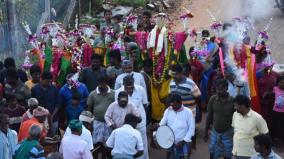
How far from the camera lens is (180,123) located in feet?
30.2

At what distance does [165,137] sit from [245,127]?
114cm

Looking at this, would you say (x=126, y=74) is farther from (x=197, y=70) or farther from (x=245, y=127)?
(x=197, y=70)

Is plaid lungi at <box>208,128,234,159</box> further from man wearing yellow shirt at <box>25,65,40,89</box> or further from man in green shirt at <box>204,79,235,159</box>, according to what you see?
man wearing yellow shirt at <box>25,65,40,89</box>

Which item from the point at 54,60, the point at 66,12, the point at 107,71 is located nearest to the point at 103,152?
the point at 107,71

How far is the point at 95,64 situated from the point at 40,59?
1.32m

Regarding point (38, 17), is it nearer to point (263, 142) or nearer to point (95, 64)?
point (95, 64)

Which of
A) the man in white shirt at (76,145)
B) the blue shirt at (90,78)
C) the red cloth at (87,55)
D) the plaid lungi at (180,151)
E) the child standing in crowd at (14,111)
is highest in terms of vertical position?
the red cloth at (87,55)

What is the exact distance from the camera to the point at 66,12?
18391 millimetres

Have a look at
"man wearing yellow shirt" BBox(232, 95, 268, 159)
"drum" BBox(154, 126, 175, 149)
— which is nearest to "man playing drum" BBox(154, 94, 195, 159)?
"drum" BBox(154, 126, 175, 149)

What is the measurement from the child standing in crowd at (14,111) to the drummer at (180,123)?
2.00m

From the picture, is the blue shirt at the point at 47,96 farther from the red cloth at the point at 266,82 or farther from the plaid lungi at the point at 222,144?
the red cloth at the point at 266,82

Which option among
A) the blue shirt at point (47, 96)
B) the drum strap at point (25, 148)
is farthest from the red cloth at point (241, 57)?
the drum strap at point (25, 148)

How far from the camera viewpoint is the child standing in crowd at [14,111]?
29.7 feet

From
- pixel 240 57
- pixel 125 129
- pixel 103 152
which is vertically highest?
pixel 240 57
